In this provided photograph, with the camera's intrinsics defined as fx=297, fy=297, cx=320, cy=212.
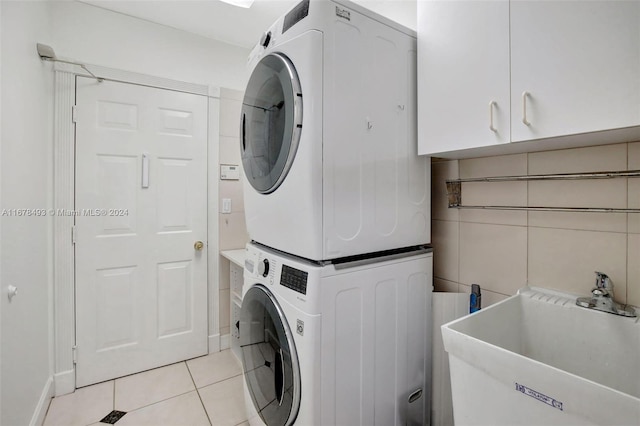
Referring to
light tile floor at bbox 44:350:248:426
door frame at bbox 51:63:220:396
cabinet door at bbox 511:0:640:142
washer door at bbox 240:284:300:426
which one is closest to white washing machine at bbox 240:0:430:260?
washer door at bbox 240:284:300:426

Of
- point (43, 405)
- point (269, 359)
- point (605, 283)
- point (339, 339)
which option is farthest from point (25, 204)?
point (605, 283)

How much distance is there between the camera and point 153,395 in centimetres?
193

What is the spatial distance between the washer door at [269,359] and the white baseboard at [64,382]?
1371mm

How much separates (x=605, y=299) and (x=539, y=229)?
31 cm

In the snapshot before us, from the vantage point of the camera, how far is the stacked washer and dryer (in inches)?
41.4

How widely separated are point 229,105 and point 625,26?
7.71 feet

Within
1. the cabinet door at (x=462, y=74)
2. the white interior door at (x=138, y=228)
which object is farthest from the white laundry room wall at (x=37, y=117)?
the cabinet door at (x=462, y=74)

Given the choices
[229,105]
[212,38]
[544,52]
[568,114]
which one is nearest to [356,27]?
[544,52]

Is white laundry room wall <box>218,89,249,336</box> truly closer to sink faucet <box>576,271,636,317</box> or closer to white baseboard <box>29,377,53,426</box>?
white baseboard <box>29,377,53,426</box>

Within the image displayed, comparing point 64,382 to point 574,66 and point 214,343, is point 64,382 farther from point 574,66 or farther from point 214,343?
point 574,66

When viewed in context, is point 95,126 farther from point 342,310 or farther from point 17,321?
point 342,310

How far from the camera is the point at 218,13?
6.84 ft

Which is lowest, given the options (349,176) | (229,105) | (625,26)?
(349,176)

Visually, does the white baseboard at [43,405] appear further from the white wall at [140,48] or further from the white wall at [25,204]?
the white wall at [140,48]
